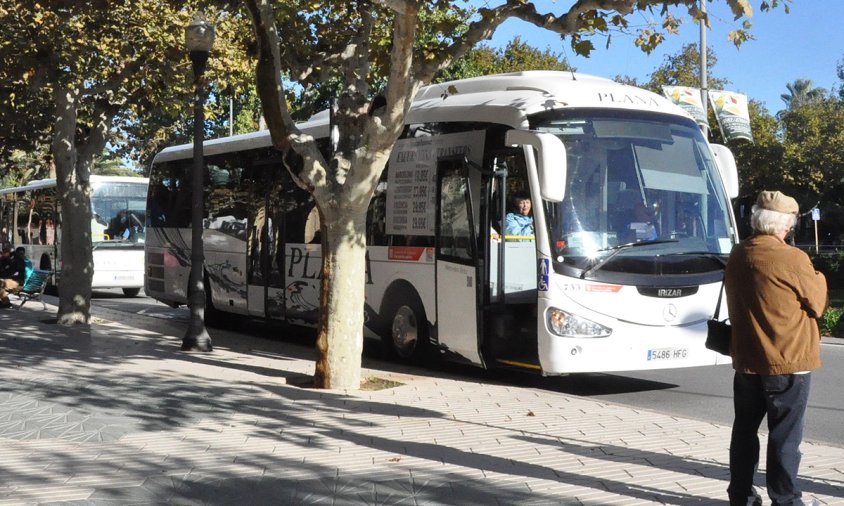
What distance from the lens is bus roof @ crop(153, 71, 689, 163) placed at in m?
11.0

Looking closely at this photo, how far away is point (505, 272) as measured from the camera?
444 inches

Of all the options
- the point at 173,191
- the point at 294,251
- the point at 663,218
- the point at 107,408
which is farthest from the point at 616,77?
the point at 107,408

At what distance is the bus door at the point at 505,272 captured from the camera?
36.4ft

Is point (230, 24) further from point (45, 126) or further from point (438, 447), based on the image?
point (438, 447)

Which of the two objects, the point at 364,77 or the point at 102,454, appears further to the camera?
the point at 364,77

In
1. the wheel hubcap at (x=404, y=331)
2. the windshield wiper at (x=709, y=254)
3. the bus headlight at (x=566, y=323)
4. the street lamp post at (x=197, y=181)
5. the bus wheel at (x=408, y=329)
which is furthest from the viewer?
the street lamp post at (x=197, y=181)

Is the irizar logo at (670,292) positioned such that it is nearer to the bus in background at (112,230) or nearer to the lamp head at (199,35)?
the lamp head at (199,35)

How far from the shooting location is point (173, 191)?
1983cm

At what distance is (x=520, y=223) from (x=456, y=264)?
0.99 metres

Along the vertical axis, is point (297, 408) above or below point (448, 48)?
below

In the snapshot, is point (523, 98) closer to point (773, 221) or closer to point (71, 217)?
point (773, 221)

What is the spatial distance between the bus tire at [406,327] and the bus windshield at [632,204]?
274 cm

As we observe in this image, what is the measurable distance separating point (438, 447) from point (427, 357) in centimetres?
496

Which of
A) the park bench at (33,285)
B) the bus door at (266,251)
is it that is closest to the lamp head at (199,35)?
the bus door at (266,251)
